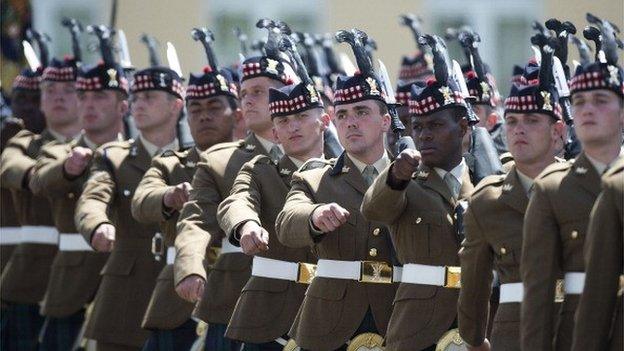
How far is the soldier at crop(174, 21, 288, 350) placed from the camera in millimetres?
11898

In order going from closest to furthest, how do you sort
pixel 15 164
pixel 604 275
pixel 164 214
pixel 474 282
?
1. pixel 604 275
2. pixel 474 282
3. pixel 164 214
4. pixel 15 164

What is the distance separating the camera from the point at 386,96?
A: 440 inches

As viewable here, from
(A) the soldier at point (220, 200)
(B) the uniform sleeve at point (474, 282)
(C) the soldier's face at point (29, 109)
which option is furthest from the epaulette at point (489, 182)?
(C) the soldier's face at point (29, 109)

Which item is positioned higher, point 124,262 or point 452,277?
point 452,277

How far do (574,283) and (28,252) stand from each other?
7.39 metres

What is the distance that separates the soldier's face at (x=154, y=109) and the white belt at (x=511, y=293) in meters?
4.37

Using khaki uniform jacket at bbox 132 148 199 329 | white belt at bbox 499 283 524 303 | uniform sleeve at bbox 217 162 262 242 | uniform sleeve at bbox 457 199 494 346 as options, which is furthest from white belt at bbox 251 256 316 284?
white belt at bbox 499 283 524 303

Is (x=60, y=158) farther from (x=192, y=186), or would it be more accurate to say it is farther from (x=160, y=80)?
(x=192, y=186)

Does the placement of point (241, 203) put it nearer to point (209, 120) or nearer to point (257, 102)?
point (257, 102)

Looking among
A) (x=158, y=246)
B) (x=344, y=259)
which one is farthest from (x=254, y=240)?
(x=158, y=246)

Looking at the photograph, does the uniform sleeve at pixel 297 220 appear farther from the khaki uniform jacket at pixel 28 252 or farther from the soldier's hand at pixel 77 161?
the khaki uniform jacket at pixel 28 252

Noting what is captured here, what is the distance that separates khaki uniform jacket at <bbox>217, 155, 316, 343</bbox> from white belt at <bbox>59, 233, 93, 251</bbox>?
3.33 meters

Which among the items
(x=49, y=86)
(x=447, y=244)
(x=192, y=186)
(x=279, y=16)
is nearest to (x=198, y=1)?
(x=279, y=16)

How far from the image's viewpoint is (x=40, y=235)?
15781mm
